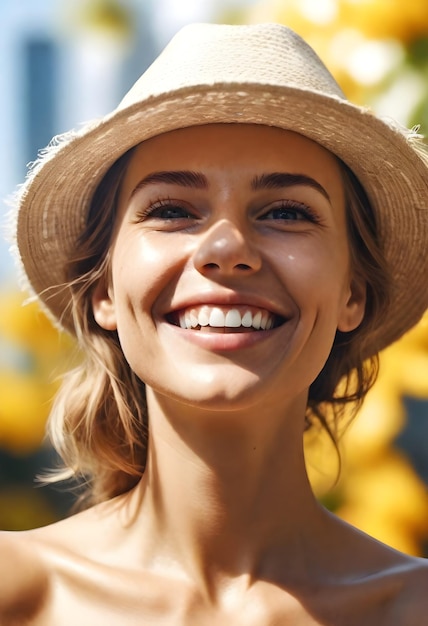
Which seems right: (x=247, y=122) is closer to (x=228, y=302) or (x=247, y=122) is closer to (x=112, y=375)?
(x=228, y=302)

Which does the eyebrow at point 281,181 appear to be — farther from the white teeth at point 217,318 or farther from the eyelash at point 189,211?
the white teeth at point 217,318

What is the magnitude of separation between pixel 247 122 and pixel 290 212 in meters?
0.18

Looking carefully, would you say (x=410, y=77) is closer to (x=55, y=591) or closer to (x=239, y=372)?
(x=239, y=372)

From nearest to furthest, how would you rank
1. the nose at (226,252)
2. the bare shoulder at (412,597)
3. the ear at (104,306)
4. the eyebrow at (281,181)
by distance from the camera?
the nose at (226,252)
the eyebrow at (281,181)
the bare shoulder at (412,597)
the ear at (104,306)

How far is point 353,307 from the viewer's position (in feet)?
7.88

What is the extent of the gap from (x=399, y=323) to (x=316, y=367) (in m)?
0.44

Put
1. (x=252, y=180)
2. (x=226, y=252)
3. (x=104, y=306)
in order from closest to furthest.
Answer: (x=226, y=252)
(x=252, y=180)
(x=104, y=306)

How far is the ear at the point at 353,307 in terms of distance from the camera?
2369 millimetres

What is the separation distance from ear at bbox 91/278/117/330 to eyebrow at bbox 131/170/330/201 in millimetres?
281

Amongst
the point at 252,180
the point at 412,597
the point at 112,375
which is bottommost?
the point at 412,597

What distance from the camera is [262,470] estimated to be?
225cm

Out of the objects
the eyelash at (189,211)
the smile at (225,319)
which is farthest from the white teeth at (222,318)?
the eyelash at (189,211)

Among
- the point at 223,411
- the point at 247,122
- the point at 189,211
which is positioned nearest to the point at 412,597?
the point at 223,411

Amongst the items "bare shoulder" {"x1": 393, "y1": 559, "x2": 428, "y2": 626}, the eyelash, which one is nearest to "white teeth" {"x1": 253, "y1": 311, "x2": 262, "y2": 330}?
the eyelash
